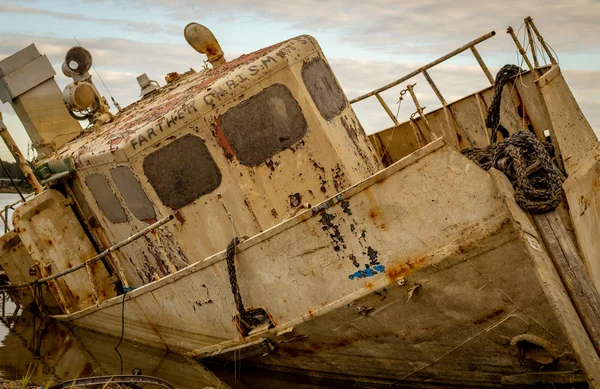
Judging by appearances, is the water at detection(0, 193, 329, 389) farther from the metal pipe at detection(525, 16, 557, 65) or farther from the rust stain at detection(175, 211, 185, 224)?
the metal pipe at detection(525, 16, 557, 65)

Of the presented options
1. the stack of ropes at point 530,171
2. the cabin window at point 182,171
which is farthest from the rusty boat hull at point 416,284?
the cabin window at point 182,171

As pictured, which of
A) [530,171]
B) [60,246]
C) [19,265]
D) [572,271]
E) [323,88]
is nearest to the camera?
[572,271]

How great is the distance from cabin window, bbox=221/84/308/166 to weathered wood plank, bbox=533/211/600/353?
3053mm

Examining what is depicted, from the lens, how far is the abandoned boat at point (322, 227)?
6.21 m

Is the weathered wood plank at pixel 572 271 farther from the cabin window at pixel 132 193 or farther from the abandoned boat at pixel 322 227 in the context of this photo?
the cabin window at pixel 132 193

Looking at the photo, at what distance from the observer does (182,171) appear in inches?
318

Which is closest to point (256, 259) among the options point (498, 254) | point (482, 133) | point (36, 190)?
point (498, 254)

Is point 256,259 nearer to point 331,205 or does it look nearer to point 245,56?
point 331,205

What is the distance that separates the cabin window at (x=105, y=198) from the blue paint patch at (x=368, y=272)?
3750 millimetres

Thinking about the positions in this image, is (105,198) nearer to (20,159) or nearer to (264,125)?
(264,125)

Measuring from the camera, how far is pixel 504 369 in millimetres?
6637

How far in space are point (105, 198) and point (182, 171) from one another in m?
1.82

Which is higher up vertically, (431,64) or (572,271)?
(431,64)

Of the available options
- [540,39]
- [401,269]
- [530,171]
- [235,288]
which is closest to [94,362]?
[235,288]
